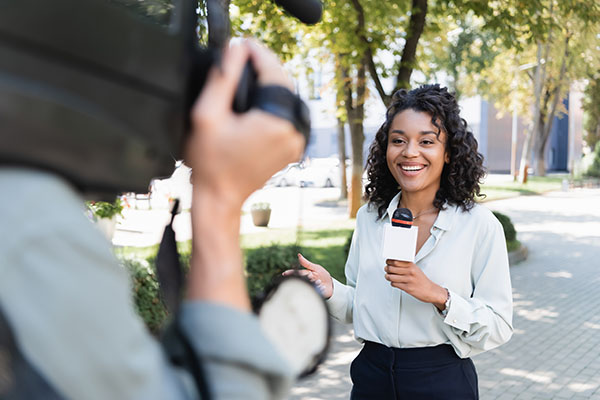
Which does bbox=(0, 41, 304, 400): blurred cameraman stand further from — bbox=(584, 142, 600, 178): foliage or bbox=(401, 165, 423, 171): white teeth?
bbox=(584, 142, 600, 178): foliage

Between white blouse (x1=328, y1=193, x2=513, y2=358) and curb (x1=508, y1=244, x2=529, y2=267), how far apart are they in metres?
9.40

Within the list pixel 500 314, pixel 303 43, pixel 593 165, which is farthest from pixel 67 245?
pixel 593 165

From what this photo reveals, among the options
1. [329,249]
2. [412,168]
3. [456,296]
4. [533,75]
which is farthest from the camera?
[533,75]

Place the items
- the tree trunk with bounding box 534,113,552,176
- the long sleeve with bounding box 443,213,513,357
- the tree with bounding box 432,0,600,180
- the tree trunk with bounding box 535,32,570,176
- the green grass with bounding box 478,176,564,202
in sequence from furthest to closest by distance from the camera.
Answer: the tree trunk with bounding box 534,113,552,176
the tree trunk with bounding box 535,32,570,176
the tree with bounding box 432,0,600,180
the green grass with bounding box 478,176,564,202
the long sleeve with bounding box 443,213,513,357

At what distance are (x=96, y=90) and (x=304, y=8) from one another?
47 cm

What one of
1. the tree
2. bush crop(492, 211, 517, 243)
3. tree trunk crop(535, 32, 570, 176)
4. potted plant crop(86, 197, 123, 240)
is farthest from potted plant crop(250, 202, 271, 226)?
tree trunk crop(535, 32, 570, 176)

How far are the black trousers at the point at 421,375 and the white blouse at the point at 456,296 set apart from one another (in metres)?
0.03

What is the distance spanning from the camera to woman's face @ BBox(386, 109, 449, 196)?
7.32ft

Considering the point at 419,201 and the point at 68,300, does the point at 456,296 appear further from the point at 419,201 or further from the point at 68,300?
the point at 68,300

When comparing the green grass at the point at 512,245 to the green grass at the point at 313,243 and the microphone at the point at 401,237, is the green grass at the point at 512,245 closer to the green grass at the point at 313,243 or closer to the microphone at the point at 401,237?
the green grass at the point at 313,243

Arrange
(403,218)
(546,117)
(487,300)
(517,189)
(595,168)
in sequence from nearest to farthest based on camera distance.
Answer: (403,218) < (487,300) < (517,189) < (546,117) < (595,168)

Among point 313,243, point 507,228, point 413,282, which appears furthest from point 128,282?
point 507,228

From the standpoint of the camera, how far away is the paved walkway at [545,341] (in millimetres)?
5371

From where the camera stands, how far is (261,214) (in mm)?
1099
